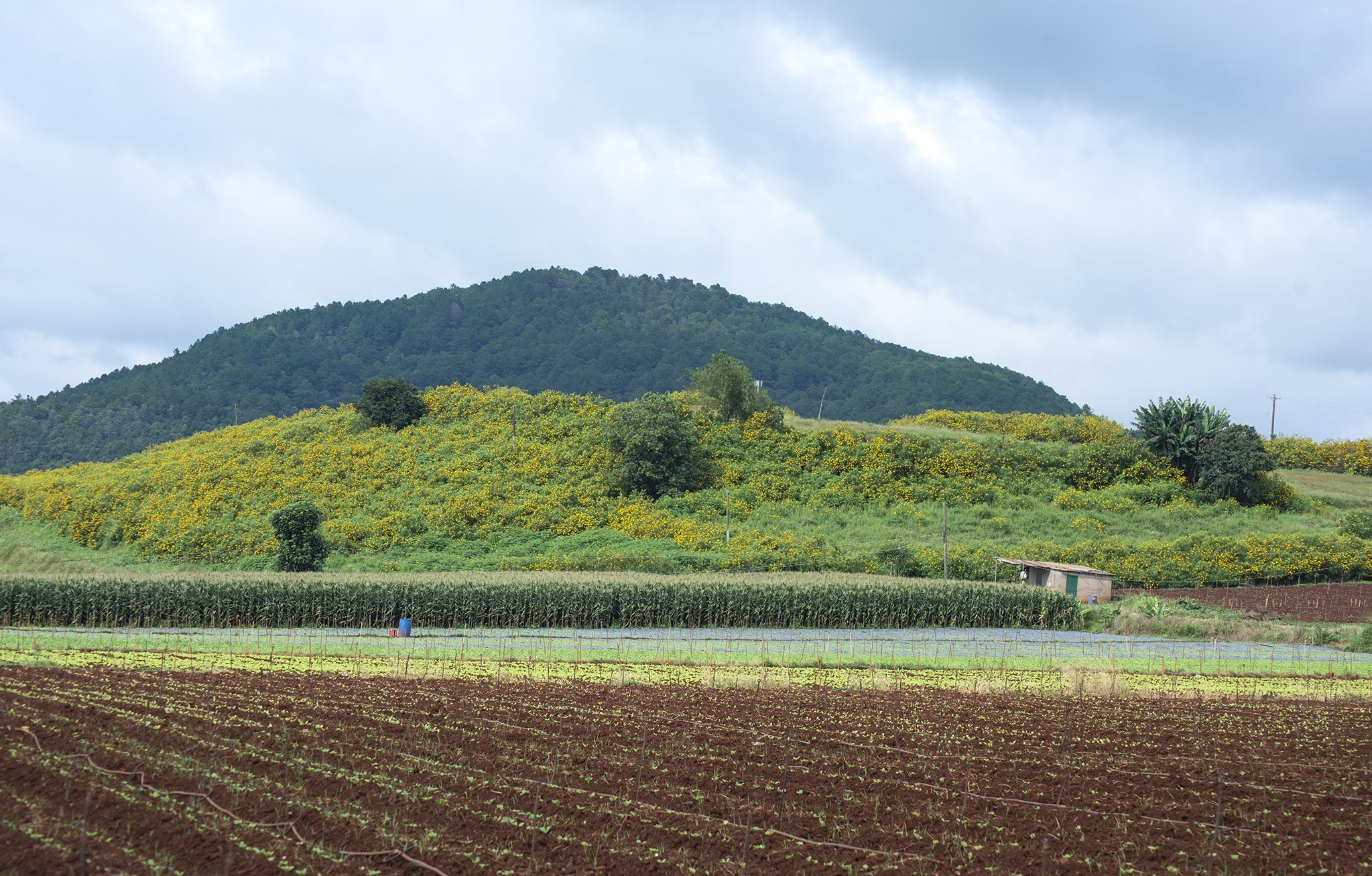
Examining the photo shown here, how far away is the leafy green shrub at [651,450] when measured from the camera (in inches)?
2098

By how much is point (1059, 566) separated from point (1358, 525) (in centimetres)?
1839

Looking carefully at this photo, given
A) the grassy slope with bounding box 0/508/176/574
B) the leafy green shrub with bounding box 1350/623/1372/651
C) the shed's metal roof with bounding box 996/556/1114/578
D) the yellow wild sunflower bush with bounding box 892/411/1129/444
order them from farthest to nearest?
the yellow wild sunflower bush with bounding box 892/411/1129/444, the grassy slope with bounding box 0/508/176/574, the shed's metal roof with bounding box 996/556/1114/578, the leafy green shrub with bounding box 1350/623/1372/651

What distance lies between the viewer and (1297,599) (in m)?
39.5

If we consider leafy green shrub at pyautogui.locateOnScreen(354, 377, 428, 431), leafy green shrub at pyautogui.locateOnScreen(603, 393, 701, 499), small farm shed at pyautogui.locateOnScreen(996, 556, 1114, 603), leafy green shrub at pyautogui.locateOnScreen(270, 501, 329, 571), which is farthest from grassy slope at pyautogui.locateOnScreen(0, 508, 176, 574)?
small farm shed at pyautogui.locateOnScreen(996, 556, 1114, 603)

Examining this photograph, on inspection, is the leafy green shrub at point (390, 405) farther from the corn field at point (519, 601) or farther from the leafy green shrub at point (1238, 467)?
the leafy green shrub at point (1238, 467)

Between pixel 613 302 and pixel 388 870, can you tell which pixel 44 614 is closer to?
pixel 388 870

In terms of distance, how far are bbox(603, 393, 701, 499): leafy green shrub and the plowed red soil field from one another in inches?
894

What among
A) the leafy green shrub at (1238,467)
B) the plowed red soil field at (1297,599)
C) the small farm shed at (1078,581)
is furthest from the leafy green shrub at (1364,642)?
the leafy green shrub at (1238,467)

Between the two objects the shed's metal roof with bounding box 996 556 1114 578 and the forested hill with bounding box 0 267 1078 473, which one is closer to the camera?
the shed's metal roof with bounding box 996 556 1114 578

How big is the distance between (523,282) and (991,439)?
351 ft

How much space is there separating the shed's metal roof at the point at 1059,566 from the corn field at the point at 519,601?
9.04 feet

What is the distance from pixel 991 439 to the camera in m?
61.8

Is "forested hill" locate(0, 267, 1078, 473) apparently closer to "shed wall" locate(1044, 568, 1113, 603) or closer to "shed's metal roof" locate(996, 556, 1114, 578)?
"shed's metal roof" locate(996, 556, 1114, 578)

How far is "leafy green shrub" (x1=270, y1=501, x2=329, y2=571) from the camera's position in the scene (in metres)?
40.6
